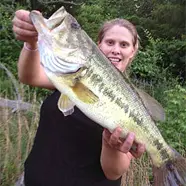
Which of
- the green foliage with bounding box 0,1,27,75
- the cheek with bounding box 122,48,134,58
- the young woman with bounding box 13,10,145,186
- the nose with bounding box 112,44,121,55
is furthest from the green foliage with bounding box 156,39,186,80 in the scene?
the young woman with bounding box 13,10,145,186

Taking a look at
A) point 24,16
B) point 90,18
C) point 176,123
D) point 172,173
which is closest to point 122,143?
point 172,173

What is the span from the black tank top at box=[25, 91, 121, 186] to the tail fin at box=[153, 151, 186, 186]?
0.80 feet

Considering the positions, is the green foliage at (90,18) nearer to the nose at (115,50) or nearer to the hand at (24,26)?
the nose at (115,50)

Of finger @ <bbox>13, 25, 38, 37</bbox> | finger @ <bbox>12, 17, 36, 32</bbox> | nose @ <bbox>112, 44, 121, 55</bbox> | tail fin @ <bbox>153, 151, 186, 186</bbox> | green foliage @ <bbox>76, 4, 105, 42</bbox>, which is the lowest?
green foliage @ <bbox>76, 4, 105, 42</bbox>

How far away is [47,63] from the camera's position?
6.52ft

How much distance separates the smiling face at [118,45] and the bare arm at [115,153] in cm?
51

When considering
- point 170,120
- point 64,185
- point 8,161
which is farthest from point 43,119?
point 170,120

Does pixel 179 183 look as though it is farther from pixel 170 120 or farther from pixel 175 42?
pixel 175 42

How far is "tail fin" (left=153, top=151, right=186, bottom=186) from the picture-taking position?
7.89 ft

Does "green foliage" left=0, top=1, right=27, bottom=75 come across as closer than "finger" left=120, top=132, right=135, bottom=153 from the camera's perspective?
No

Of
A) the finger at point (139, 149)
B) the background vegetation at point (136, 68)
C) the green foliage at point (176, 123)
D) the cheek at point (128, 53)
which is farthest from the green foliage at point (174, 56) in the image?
the finger at point (139, 149)

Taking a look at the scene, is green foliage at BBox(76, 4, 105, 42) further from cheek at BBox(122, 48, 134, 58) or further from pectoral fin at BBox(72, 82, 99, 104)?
pectoral fin at BBox(72, 82, 99, 104)

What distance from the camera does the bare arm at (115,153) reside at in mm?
2129

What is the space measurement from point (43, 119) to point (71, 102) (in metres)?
0.53
